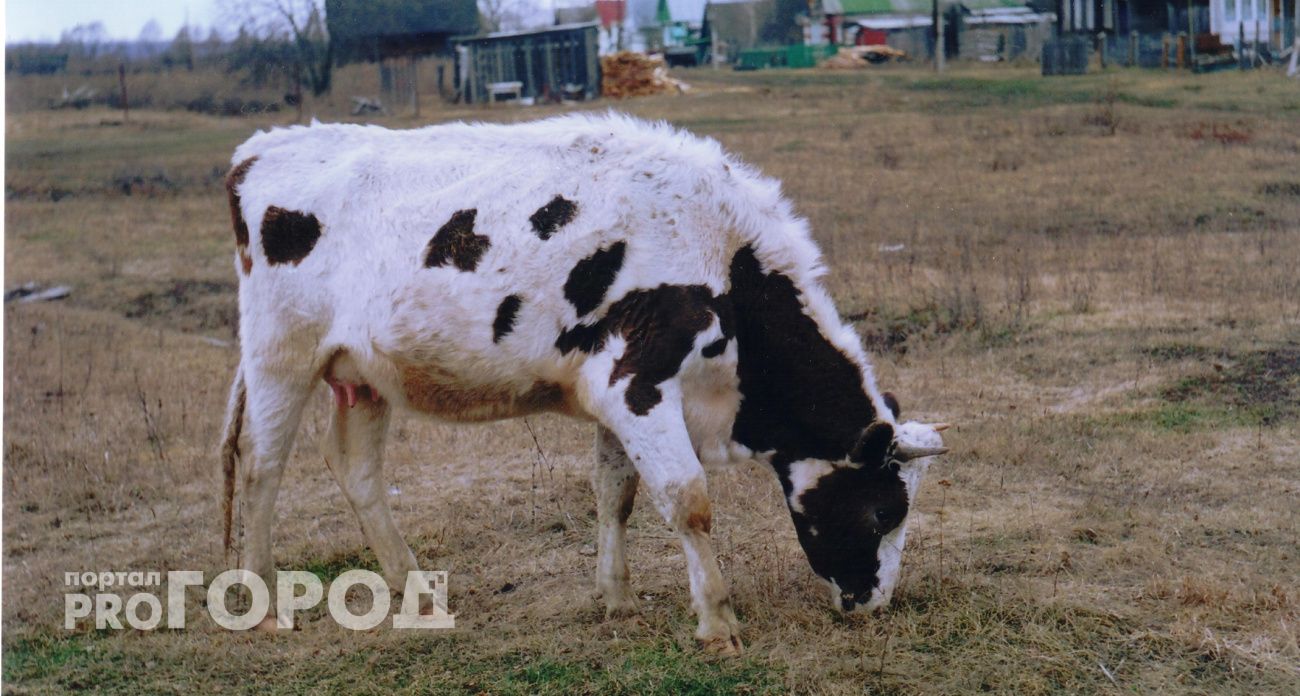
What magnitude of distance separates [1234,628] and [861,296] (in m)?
6.44

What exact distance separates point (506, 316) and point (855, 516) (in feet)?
5.88

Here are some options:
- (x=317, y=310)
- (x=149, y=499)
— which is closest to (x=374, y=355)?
(x=317, y=310)

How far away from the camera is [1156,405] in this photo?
838cm

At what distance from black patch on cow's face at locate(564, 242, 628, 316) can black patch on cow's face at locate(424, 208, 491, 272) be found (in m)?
0.44

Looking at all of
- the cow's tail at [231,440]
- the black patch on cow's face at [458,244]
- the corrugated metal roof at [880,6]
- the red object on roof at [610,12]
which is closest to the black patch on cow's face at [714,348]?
the black patch on cow's face at [458,244]

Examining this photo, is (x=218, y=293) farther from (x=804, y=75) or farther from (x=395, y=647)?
(x=804, y=75)

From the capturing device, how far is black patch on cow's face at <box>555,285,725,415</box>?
5.20 metres

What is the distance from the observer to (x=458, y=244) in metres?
5.53

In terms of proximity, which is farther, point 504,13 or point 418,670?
point 504,13

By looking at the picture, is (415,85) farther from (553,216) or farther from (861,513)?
(861,513)

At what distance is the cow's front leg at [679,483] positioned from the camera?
204 inches

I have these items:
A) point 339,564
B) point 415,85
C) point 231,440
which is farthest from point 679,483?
point 415,85

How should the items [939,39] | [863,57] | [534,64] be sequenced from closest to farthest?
1. [939,39]
2. [534,64]
3. [863,57]

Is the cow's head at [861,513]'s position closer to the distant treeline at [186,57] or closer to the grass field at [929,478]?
the grass field at [929,478]
